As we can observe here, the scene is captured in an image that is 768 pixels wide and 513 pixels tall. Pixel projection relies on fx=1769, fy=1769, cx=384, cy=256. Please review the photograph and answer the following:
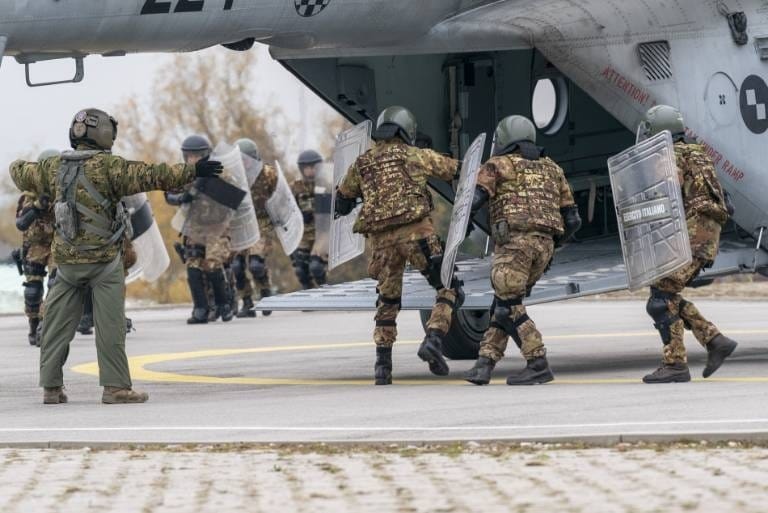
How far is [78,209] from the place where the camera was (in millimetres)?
11734

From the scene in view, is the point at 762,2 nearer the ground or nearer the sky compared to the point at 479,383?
nearer the sky

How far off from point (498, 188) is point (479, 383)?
1386mm

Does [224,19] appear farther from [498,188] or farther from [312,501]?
[312,501]

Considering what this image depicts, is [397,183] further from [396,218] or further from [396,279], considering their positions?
[396,279]

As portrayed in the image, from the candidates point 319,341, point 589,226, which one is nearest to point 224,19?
point 589,226

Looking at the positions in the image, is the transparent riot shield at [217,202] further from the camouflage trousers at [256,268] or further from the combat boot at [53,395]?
the combat boot at [53,395]

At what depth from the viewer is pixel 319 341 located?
61.7ft

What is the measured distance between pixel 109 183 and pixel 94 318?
902 mm

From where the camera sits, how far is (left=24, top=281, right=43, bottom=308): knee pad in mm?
18531

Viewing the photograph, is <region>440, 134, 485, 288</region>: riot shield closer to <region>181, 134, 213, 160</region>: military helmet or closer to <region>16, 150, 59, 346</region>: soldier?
<region>16, 150, 59, 346</region>: soldier

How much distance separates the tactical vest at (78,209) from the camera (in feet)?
38.4

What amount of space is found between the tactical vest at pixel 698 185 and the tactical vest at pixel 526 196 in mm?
914

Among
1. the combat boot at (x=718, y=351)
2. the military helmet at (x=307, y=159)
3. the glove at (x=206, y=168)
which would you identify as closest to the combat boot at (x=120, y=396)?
the glove at (x=206, y=168)

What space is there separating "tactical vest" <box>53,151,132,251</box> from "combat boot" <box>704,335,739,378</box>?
421 cm
